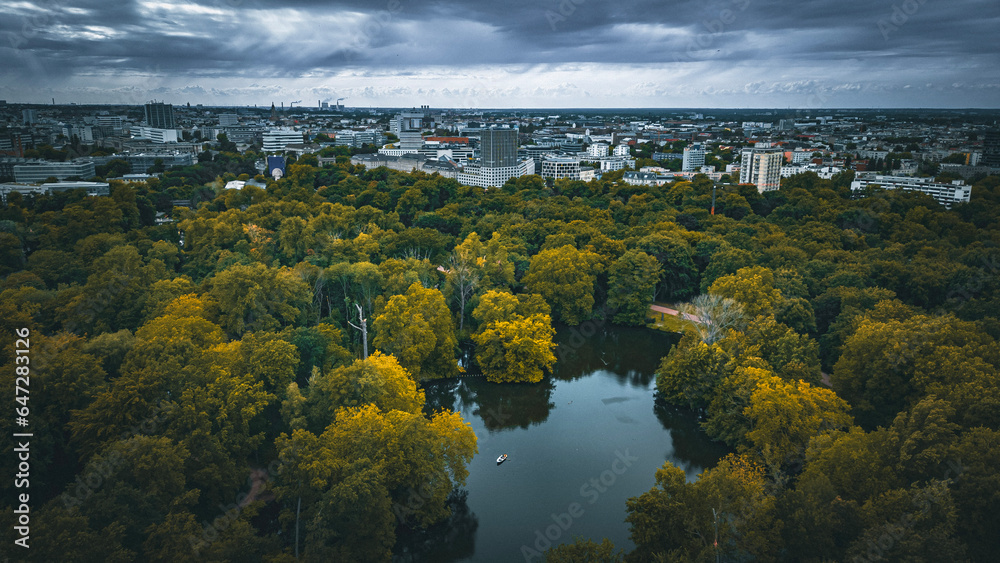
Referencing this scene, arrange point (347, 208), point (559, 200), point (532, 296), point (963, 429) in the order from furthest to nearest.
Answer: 1. point (559, 200)
2. point (347, 208)
3. point (532, 296)
4. point (963, 429)

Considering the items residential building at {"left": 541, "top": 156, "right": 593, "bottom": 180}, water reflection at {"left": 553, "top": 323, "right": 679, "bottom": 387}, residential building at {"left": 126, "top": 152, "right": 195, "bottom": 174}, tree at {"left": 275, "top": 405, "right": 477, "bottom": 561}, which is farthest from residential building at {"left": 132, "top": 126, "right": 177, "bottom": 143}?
tree at {"left": 275, "top": 405, "right": 477, "bottom": 561}

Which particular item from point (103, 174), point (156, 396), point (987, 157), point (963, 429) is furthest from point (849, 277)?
point (103, 174)

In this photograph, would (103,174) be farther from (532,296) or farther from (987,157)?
(987,157)

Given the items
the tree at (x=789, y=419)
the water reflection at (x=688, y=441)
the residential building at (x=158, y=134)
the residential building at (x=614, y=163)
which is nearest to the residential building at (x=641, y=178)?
the residential building at (x=614, y=163)

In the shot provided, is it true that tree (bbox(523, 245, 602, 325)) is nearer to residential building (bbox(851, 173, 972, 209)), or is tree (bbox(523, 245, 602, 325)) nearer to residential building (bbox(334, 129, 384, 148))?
residential building (bbox(851, 173, 972, 209))

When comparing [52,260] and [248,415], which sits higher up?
[52,260]

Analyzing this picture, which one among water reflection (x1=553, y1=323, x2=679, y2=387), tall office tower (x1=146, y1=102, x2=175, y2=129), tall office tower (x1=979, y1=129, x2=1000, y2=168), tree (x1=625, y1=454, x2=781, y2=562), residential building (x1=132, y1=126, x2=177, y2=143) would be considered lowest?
water reflection (x1=553, y1=323, x2=679, y2=387)

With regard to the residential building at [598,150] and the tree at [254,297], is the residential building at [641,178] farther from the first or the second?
the tree at [254,297]

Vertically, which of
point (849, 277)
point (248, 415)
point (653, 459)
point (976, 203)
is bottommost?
point (653, 459)
